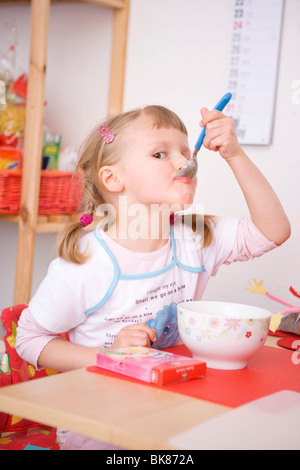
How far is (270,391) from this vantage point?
71cm

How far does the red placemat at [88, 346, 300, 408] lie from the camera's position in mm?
671

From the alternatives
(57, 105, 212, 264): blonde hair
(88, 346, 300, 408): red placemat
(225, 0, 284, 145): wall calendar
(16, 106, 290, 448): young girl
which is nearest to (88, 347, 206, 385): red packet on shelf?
(88, 346, 300, 408): red placemat

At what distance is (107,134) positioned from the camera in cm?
112

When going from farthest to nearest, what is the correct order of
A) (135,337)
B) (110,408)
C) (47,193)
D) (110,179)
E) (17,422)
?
(47,193) < (110,179) < (17,422) < (135,337) < (110,408)

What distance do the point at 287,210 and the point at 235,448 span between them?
1.16 m

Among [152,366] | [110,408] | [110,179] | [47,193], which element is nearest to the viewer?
[110,408]

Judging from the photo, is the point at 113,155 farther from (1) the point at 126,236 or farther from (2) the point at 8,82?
(2) the point at 8,82

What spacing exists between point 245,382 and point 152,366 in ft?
0.40

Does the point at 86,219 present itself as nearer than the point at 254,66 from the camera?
Yes

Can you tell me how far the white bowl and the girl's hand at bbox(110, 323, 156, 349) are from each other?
6cm

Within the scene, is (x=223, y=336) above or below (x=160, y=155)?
below

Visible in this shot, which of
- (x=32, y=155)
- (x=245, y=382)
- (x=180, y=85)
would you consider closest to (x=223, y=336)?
(x=245, y=382)

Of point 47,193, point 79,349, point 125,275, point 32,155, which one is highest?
point 32,155

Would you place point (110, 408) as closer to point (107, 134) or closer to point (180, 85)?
point (107, 134)
